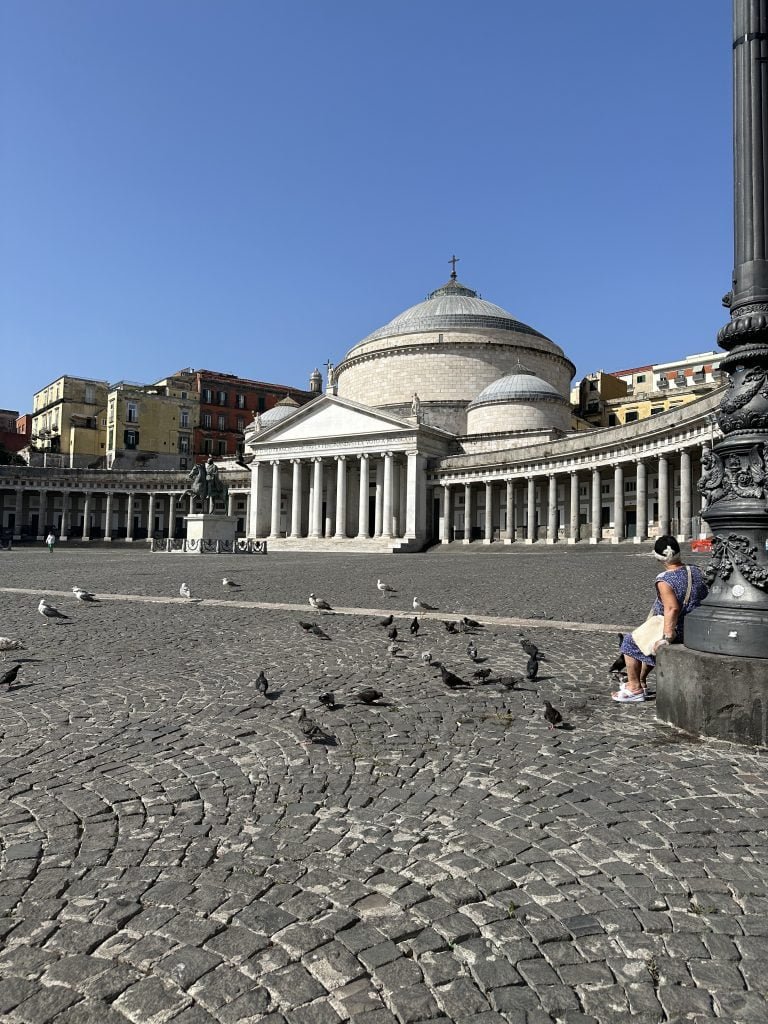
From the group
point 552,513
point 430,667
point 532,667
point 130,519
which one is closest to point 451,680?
point 532,667

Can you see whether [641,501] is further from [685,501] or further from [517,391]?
[517,391]

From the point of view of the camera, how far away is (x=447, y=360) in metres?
69.6

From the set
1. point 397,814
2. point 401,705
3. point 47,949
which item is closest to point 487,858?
point 397,814

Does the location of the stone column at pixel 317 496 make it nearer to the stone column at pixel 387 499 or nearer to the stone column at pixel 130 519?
the stone column at pixel 387 499

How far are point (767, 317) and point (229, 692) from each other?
5.59m

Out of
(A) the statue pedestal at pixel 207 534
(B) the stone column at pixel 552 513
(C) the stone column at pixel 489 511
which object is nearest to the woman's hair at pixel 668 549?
(A) the statue pedestal at pixel 207 534

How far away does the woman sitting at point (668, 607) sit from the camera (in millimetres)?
6422

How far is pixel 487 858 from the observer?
350 centimetres

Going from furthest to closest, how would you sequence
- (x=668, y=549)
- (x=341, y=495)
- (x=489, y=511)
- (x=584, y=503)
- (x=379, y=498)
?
1. (x=341, y=495)
2. (x=379, y=498)
3. (x=584, y=503)
4. (x=489, y=511)
5. (x=668, y=549)

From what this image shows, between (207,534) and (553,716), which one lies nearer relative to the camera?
(553,716)

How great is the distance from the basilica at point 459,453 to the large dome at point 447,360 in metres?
0.13

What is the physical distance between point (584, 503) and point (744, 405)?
53.7m

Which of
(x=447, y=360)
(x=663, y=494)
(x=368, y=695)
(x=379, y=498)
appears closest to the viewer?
(x=368, y=695)

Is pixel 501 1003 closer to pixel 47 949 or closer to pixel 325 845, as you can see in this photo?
pixel 325 845
